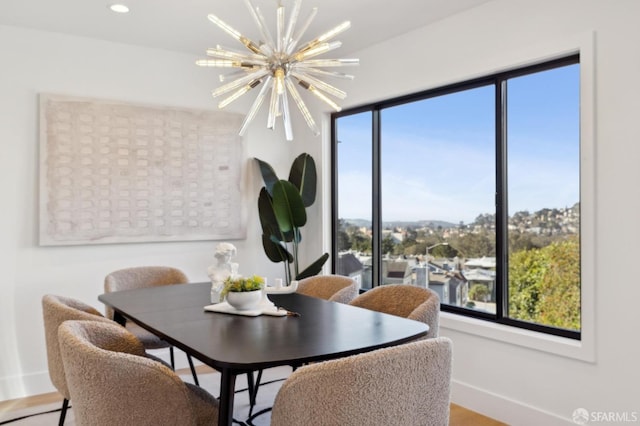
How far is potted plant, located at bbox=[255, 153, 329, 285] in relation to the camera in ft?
13.8

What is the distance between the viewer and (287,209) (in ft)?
13.8

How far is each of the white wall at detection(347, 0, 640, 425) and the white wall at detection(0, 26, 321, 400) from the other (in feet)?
7.78

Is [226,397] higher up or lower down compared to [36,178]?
lower down

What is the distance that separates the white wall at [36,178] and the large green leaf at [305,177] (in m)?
1.16

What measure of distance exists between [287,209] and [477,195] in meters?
1.57

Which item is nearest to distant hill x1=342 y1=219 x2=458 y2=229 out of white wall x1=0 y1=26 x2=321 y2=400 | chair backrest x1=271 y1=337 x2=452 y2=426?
white wall x1=0 y1=26 x2=321 y2=400

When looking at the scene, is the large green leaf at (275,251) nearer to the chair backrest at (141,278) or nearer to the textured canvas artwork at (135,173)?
the textured canvas artwork at (135,173)

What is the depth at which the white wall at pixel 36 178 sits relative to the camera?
3584 millimetres

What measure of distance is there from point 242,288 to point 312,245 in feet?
8.00

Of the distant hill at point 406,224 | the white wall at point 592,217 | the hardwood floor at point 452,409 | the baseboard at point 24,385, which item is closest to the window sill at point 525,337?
the white wall at point 592,217

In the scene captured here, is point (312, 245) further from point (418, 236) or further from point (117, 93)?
point (117, 93)

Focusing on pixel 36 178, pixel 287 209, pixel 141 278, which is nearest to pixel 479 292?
pixel 287 209

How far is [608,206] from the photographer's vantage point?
2.59 m

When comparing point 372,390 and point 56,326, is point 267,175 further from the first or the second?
point 372,390
